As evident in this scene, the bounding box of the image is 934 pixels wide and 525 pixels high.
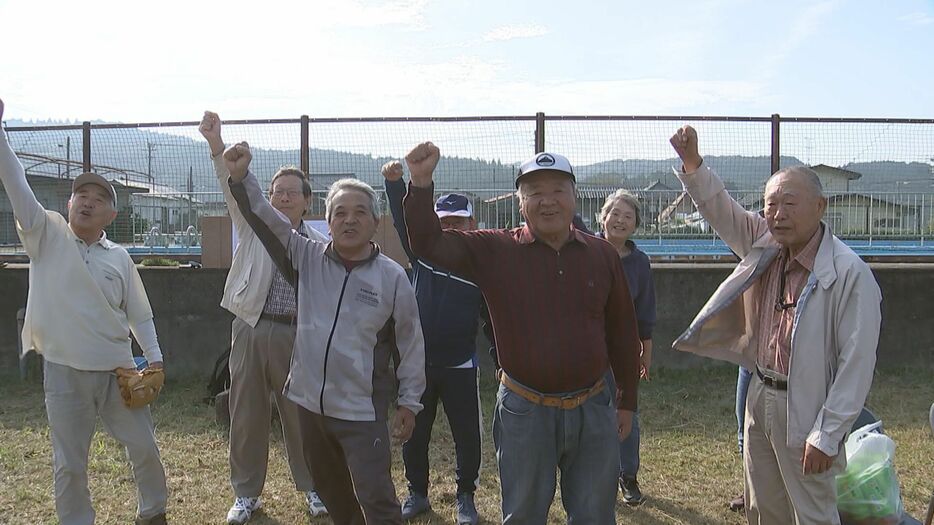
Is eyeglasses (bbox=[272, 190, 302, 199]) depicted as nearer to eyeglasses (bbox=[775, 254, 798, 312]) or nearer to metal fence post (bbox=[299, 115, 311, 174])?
eyeglasses (bbox=[775, 254, 798, 312])

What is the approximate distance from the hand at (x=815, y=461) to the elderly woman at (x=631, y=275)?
1.61m

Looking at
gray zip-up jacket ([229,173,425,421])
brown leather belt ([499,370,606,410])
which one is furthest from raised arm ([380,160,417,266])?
brown leather belt ([499,370,606,410])

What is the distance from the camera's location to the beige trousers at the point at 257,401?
4109mm

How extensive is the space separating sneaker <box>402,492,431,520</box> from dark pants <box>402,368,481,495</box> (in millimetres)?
167

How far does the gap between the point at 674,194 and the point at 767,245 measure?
5261 mm

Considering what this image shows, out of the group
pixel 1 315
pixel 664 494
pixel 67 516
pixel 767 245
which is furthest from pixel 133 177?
pixel 767 245

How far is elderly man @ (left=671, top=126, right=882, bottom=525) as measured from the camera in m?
2.71

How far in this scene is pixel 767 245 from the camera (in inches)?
122

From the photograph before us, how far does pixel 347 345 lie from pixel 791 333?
71.2 inches

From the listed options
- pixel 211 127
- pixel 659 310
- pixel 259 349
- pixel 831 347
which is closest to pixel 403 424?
pixel 259 349

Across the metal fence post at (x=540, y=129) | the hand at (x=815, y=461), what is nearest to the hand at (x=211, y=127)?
the hand at (x=815, y=461)

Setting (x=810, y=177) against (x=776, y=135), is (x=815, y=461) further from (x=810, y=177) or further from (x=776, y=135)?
(x=776, y=135)

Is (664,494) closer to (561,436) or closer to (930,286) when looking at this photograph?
(561,436)

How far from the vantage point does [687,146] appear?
3.03 meters
